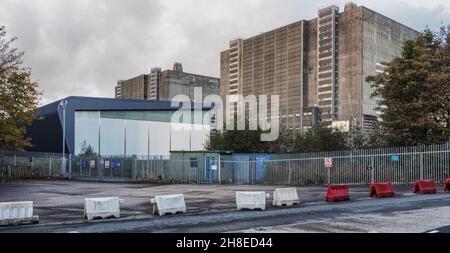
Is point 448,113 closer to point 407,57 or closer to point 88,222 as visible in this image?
point 407,57

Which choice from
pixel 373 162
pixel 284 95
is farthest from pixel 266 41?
pixel 373 162

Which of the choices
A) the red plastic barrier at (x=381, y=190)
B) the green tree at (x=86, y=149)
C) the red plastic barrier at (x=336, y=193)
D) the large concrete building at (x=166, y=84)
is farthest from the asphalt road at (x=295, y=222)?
the large concrete building at (x=166, y=84)

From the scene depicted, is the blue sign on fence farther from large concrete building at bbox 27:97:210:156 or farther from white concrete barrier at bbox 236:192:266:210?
large concrete building at bbox 27:97:210:156

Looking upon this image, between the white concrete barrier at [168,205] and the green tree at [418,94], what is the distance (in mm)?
20410

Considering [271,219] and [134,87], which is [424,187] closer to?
[271,219]

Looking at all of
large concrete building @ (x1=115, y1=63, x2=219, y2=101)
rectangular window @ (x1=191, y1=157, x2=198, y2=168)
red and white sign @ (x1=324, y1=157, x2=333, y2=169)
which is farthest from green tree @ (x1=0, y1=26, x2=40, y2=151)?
large concrete building @ (x1=115, y1=63, x2=219, y2=101)

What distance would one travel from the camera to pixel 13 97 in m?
37.6

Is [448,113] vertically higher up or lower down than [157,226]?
higher up

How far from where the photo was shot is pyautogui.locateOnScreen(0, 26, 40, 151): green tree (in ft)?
121

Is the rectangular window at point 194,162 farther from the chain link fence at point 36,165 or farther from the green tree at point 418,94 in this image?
the chain link fence at point 36,165

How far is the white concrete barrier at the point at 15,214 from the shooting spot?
41.1 ft
